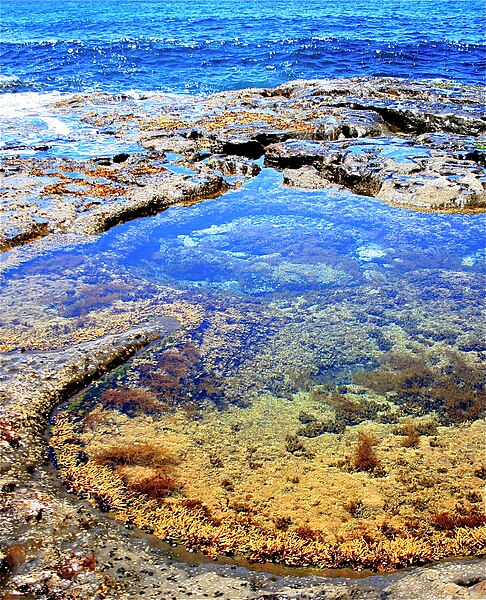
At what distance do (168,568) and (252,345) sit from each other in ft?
10.4

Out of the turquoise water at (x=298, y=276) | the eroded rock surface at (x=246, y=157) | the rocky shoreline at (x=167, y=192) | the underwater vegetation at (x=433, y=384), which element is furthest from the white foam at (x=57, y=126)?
the underwater vegetation at (x=433, y=384)

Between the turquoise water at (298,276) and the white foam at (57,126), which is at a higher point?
the white foam at (57,126)

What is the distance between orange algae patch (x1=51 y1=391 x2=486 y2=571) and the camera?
399 centimetres

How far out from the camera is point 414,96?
1766 cm

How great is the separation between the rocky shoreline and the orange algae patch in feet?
0.70

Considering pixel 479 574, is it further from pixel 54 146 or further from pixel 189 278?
pixel 54 146

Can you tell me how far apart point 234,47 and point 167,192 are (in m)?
23.5

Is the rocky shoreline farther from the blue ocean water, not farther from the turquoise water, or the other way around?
the blue ocean water

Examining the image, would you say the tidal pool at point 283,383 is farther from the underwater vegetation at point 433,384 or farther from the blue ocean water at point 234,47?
the blue ocean water at point 234,47

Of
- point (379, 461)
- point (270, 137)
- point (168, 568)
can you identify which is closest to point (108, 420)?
point (168, 568)

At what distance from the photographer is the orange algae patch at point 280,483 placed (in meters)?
3.99

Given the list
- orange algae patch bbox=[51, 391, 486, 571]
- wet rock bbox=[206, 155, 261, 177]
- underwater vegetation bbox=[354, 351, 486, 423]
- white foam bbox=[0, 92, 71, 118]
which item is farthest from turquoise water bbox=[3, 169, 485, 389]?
white foam bbox=[0, 92, 71, 118]

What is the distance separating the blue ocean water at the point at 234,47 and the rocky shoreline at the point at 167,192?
203 inches

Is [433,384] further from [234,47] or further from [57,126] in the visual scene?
[234,47]
